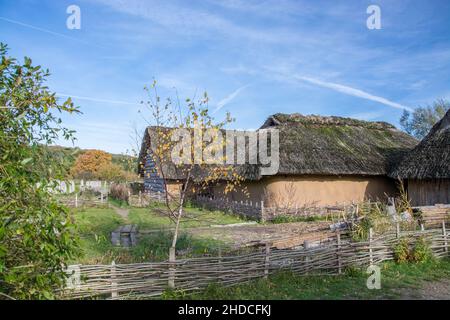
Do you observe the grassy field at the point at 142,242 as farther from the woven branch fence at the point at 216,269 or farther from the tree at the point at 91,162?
the tree at the point at 91,162

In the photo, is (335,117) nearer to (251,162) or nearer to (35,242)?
(251,162)

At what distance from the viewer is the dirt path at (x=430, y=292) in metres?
5.82

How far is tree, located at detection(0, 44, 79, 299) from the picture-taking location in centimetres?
323

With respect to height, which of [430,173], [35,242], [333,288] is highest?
[430,173]

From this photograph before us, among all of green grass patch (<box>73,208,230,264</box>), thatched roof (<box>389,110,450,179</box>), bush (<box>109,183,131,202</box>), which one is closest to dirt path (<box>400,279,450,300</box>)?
green grass patch (<box>73,208,230,264</box>)

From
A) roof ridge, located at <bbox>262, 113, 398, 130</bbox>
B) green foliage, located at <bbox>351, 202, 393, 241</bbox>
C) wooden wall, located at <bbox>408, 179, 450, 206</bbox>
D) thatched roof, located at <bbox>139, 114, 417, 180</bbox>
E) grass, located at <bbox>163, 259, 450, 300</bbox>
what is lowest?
grass, located at <bbox>163, 259, 450, 300</bbox>

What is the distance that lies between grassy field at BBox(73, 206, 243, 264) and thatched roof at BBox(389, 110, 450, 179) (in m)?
7.46

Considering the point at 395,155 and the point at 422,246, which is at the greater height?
the point at 395,155

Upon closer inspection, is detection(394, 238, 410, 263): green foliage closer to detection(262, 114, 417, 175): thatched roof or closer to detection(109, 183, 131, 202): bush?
detection(262, 114, 417, 175): thatched roof

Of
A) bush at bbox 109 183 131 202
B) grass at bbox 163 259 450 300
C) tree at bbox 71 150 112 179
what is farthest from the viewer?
tree at bbox 71 150 112 179

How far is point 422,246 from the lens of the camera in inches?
311
